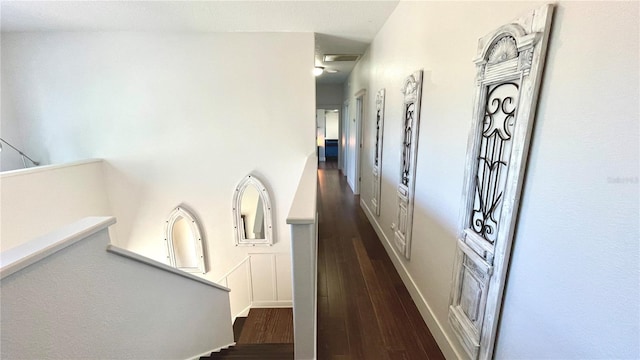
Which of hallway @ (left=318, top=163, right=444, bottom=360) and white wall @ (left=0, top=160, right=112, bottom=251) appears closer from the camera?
hallway @ (left=318, top=163, right=444, bottom=360)

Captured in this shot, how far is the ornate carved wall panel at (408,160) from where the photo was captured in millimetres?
2139

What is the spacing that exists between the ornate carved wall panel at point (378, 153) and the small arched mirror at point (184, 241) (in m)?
2.93

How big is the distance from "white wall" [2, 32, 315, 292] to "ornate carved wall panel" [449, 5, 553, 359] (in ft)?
9.25

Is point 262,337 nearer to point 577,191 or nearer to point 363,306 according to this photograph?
point 363,306

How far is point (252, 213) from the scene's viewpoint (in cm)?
417

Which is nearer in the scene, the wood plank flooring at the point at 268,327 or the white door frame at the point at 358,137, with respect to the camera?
the wood plank flooring at the point at 268,327

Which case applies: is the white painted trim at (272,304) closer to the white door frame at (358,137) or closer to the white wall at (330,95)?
the white door frame at (358,137)

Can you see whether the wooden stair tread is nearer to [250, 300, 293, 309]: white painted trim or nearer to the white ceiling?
[250, 300, 293, 309]: white painted trim

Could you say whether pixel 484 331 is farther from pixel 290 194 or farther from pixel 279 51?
pixel 279 51

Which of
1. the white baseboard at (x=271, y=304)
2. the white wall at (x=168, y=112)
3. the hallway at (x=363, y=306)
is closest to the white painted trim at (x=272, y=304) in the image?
the white baseboard at (x=271, y=304)

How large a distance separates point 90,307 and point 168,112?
3458mm

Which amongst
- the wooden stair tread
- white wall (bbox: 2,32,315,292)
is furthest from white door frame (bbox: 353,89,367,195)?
the wooden stair tread

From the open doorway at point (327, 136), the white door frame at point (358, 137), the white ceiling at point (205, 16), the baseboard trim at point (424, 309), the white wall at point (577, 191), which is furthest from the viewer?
the open doorway at point (327, 136)

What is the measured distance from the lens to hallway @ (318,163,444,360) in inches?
68.0
